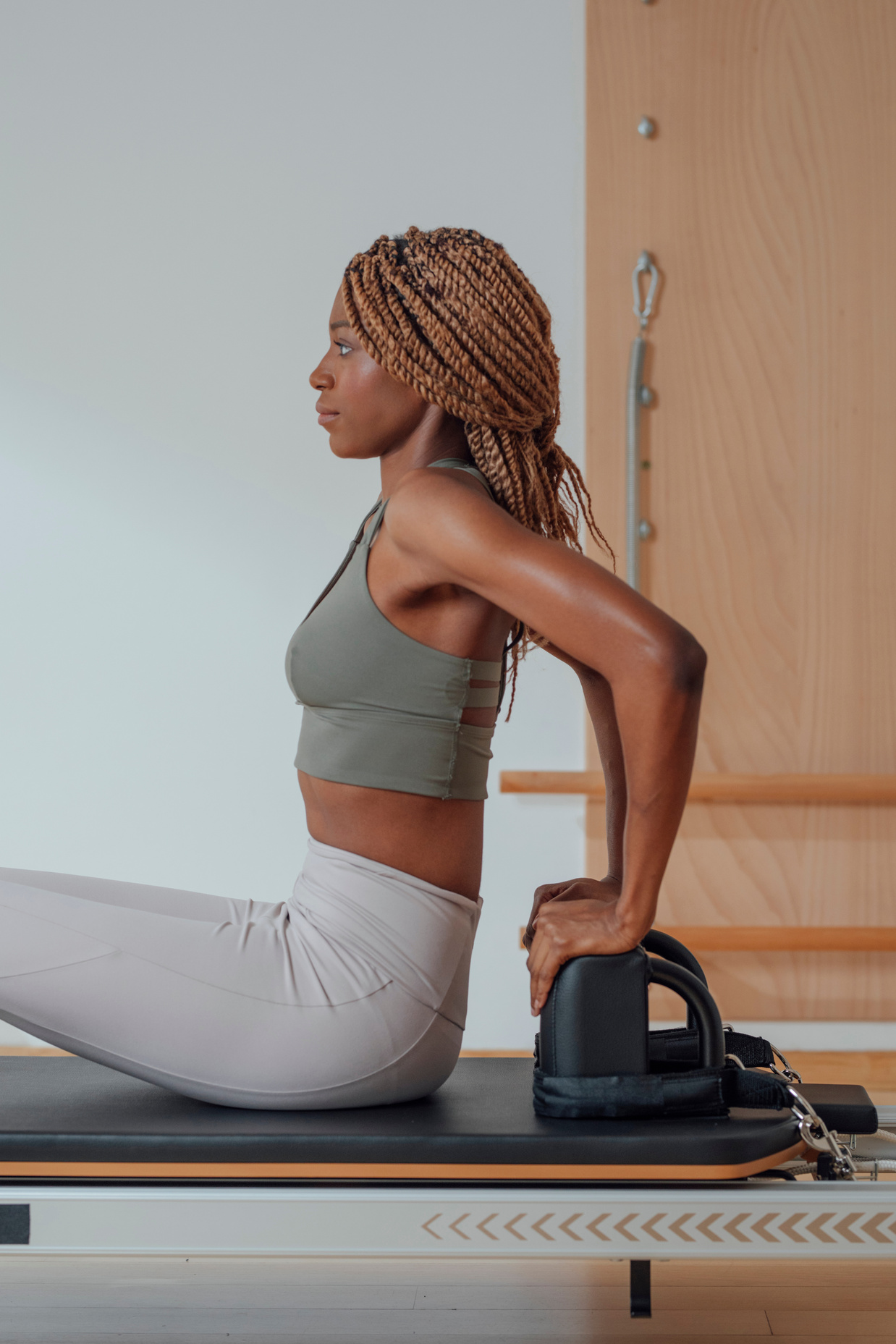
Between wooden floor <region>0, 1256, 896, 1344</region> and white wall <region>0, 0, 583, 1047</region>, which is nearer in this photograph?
wooden floor <region>0, 1256, 896, 1344</region>

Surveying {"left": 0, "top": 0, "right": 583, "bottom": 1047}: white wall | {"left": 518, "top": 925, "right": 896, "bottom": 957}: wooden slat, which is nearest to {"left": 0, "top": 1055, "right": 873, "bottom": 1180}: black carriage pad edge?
{"left": 518, "top": 925, "right": 896, "bottom": 957}: wooden slat

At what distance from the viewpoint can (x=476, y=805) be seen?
1189 millimetres

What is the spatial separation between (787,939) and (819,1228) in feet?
5.16

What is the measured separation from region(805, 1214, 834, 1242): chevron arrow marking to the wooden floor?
0.44 m

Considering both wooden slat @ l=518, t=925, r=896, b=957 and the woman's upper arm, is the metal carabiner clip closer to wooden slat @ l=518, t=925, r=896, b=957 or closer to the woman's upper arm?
wooden slat @ l=518, t=925, r=896, b=957

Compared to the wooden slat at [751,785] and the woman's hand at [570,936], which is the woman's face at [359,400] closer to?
the woman's hand at [570,936]

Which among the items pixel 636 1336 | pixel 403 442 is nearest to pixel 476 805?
pixel 403 442

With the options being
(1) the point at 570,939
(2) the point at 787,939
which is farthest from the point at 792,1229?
(2) the point at 787,939

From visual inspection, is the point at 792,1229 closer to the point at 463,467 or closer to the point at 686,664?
the point at 686,664

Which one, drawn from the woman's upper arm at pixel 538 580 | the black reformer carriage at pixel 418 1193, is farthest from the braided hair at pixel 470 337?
the black reformer carriage at pixel 418 1193

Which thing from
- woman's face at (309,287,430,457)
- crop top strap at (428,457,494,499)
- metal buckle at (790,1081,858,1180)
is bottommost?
metal buckle at (790,1081,858,1180)

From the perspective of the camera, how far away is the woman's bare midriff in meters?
1.14

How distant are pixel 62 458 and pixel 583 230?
1.33 m

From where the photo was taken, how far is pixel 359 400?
4.02 feet
